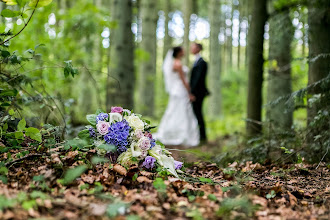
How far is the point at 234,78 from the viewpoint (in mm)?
24688

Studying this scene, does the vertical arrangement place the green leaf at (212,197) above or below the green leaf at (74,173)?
below

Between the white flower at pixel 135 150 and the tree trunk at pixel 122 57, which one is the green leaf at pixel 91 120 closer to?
the white flower at pixel 135 150

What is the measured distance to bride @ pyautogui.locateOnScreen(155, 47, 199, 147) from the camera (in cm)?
891

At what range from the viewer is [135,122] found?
2879mm

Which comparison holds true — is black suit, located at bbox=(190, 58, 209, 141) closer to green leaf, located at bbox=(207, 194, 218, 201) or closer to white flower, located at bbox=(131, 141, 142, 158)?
white flower, located at bbox=(131, 141, 142, 158)

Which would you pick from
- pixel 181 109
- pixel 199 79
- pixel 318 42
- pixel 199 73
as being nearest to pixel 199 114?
pixel 181 109

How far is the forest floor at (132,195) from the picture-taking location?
1902mm

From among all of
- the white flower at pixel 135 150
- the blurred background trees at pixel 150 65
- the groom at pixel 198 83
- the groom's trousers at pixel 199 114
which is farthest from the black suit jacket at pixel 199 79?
the white flower at pixel 135 150

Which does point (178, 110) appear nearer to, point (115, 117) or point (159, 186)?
point (115, 117)

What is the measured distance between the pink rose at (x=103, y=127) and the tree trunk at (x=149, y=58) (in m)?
10.3

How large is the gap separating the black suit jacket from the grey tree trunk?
7.66 meters

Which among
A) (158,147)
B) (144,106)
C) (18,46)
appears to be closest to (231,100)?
(144,106)

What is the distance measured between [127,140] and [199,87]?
5957mm

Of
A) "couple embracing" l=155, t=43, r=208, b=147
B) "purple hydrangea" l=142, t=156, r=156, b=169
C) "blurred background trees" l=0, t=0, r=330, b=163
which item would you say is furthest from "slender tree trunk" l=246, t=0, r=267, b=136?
"purple hydrangea" l=142, t=156, r=156, b=169
